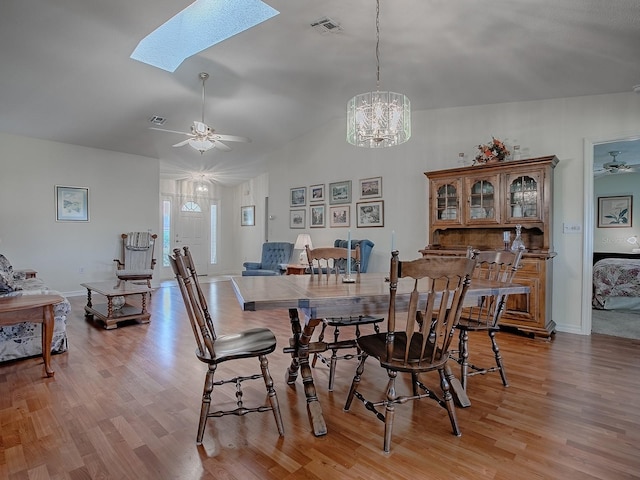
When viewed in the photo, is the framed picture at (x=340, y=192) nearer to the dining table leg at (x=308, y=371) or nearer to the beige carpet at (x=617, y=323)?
the beige carpet at (x=617, y=323)

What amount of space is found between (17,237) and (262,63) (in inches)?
189

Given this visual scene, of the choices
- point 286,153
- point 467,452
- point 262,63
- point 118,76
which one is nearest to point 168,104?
point 118,76

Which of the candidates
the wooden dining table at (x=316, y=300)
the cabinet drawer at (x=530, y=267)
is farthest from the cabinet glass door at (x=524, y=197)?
the wooden dining table at (x=316, y=300)

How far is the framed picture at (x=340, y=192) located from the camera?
5828 millimetres

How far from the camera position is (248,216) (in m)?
9.16

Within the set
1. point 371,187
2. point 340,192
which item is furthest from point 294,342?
point 340,192

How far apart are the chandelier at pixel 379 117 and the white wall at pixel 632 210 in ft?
20.5

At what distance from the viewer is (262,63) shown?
388cm

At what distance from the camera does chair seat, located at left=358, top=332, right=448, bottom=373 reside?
1.67 m

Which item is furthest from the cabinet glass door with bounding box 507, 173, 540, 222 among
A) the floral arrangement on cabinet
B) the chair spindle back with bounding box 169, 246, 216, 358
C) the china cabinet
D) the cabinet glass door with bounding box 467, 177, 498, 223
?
the chair spindle back with bounding box 169, 246, 216, 358

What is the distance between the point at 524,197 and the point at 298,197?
3.91 meters

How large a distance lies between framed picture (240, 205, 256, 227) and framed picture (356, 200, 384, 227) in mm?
3992

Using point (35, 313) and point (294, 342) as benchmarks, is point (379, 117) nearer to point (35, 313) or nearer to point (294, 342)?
point (294, 342)

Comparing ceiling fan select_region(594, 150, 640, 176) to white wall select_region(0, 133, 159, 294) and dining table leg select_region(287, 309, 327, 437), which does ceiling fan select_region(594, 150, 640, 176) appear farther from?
white wall select_region(0, 133, 159, 294)
